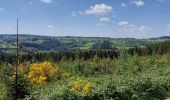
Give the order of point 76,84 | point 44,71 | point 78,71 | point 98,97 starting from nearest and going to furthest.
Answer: point 98,97
point 76,84
point 44,71
point 78,71

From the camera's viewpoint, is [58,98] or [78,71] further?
[78,71]

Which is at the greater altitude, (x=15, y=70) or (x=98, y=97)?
(x=15, y=70)

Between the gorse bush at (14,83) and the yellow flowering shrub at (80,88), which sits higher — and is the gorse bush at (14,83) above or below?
above

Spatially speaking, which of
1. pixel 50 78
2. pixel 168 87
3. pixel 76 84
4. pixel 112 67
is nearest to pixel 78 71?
pixel 112 67

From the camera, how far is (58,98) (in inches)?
749

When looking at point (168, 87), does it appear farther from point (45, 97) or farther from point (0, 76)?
point (0, 76)

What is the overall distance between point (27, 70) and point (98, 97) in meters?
4.95

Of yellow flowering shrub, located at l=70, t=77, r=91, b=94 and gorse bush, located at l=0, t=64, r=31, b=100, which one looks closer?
gorse bush, located at l=0, t=64, r=31, b=100

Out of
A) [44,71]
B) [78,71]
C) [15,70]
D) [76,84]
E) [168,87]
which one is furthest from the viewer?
[78,71]

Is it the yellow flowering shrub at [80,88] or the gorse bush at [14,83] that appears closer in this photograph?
the gorse bush at [14,83]

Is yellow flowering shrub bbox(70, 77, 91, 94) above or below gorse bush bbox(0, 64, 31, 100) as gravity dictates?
below

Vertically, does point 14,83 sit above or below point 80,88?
above

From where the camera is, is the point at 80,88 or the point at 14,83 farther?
the point at 80,88

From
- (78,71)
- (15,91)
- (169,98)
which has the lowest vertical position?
(78,71)
